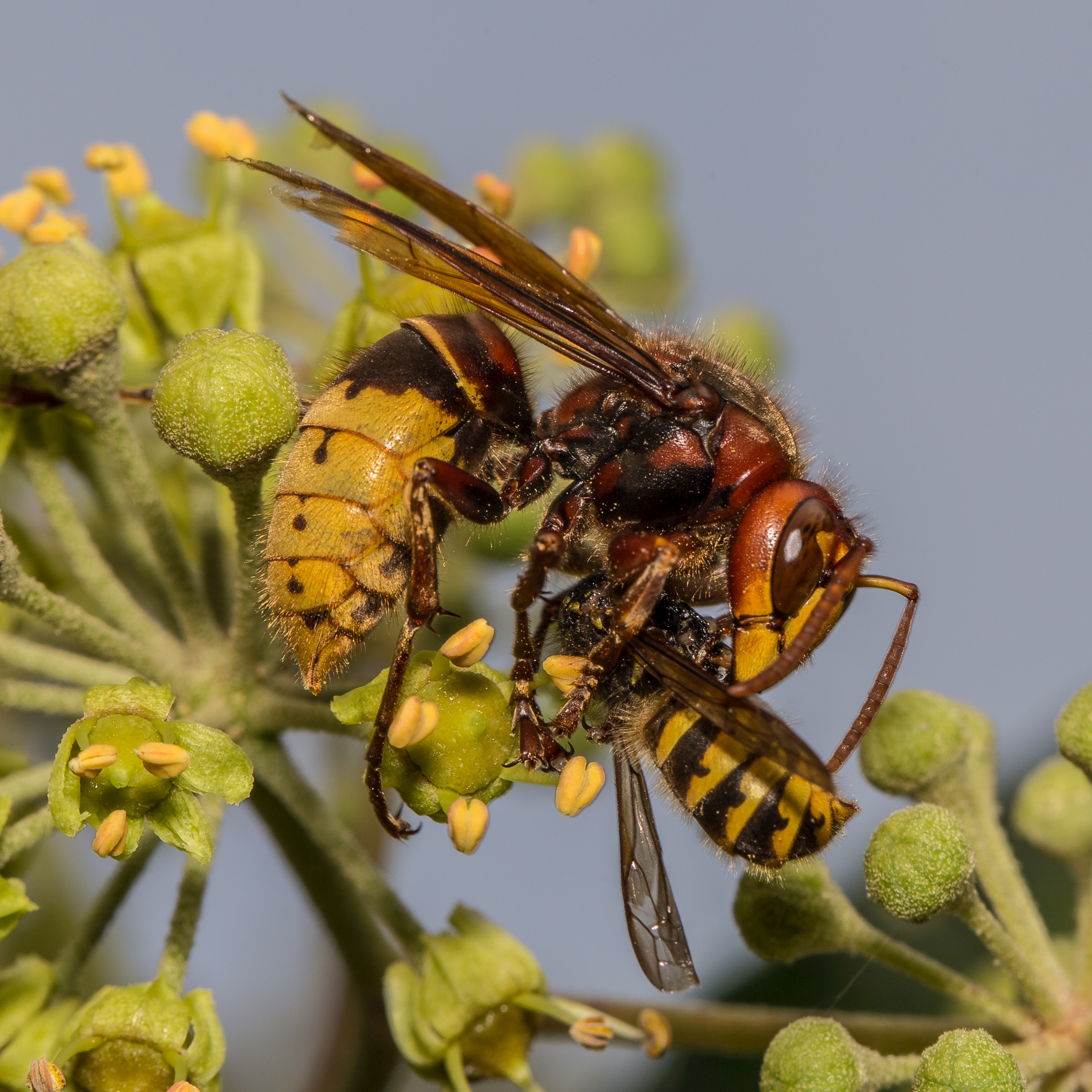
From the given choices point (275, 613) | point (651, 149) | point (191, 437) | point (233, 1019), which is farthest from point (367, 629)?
point (651, 149)

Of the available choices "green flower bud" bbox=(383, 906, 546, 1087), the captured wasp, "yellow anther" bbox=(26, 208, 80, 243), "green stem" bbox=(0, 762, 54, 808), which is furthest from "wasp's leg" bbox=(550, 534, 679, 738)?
"yellow anther" bbox=(26, 208, 80, 243)

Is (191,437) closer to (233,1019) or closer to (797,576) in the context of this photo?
(797,576)

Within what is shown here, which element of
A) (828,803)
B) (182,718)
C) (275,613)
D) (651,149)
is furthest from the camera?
(651,149)

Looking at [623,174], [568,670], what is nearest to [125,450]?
[568,670]

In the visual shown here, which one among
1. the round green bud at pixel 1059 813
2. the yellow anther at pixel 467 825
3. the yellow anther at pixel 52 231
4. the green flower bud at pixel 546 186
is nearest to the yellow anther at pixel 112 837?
the yellow anther at pixel 467 825

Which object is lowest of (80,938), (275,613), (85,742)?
(80,938)

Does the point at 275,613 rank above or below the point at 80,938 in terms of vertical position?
above
